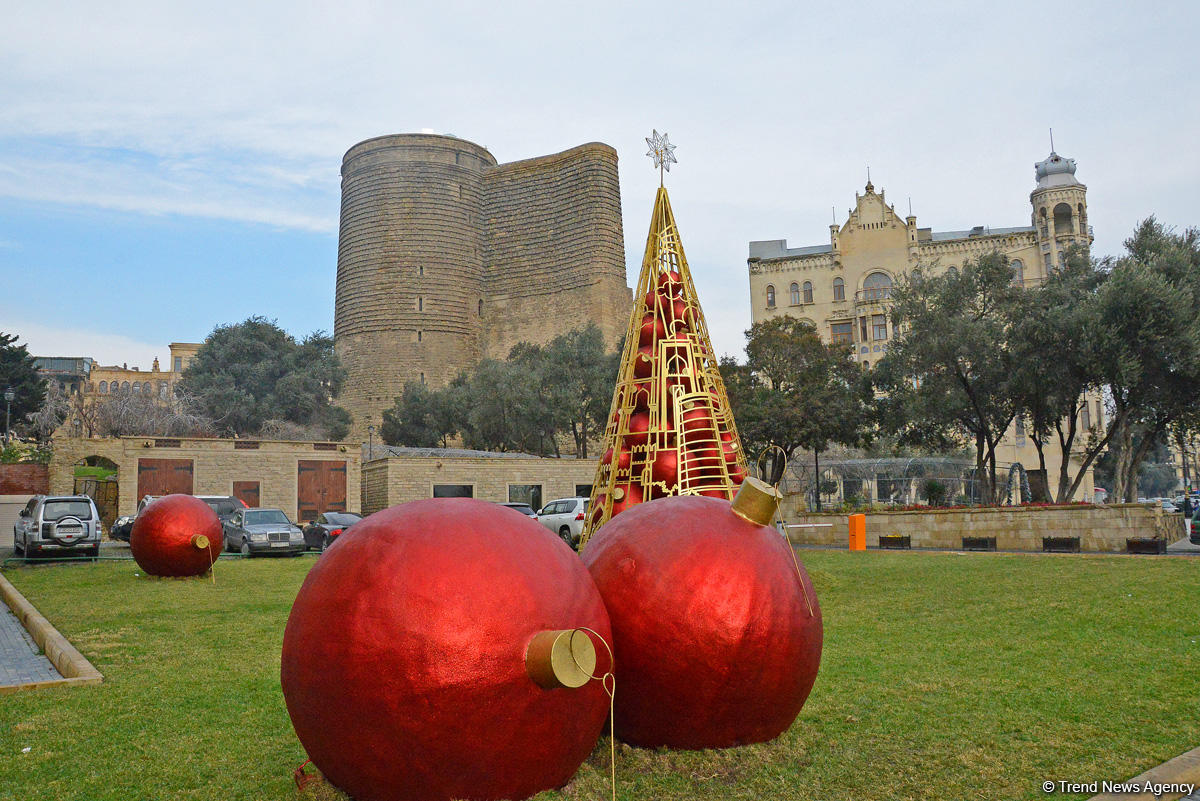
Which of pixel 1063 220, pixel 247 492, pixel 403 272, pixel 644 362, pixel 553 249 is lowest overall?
pixel 247 492

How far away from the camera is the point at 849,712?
18.9ft

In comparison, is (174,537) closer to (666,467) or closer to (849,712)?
(666,467)

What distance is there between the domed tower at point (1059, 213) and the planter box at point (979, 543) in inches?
1735

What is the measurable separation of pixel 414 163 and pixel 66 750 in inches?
2769

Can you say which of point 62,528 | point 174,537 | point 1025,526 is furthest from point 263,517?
point 1025,526

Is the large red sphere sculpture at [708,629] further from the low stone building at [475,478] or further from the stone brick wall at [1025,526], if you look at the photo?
the low stone building at [475,478]

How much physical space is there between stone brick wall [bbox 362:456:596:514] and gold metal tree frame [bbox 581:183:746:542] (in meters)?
25.7

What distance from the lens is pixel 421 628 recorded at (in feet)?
11.9

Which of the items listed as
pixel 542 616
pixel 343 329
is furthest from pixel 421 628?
pixel 343 329

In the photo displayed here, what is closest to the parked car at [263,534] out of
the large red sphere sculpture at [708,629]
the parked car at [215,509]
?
the parked car at [215,509]

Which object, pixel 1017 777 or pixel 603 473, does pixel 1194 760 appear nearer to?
pixel 1017 777

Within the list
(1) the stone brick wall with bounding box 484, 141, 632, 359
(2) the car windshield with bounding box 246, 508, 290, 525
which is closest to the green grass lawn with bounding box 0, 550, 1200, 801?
(2) the car windshield with bounding box 246, 508, 290, 525

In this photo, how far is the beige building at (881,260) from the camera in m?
59.3

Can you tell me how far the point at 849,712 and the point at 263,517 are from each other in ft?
66.7
